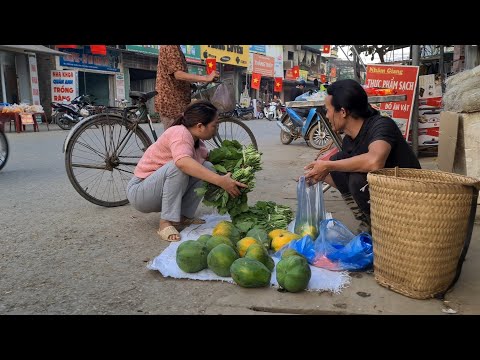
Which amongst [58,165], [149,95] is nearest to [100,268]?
[149,95]

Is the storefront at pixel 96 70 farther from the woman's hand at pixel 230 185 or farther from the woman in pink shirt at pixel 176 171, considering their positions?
the woman's hand at pixel 230 185

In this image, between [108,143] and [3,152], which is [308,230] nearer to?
[108,143]

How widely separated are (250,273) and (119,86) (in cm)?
2058

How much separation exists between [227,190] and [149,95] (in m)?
1.73

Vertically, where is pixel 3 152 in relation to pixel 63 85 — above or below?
below

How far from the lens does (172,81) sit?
4.17 meters

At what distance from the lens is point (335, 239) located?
267cm

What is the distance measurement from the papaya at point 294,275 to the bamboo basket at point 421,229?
0.43 metres

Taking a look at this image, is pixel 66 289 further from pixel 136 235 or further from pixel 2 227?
pixel 2 227

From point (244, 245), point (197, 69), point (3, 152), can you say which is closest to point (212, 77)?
point (244, 245)

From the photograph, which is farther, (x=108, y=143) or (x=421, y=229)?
(x=108, y=143)

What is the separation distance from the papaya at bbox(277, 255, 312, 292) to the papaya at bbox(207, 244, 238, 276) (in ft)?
1.01

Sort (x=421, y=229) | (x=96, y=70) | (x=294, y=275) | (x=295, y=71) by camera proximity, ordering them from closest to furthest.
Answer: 1. (x=421, y=229)
2. (x=294, y=275)
3. (x=96, y=70)
4. (x=295, y=71)

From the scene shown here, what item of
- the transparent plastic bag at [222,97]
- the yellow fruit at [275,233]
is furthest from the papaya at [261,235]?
the transparent plastic bag at [222,97]
